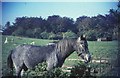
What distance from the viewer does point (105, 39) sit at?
5.16 meters

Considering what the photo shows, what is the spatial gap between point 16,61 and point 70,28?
3.45 feet

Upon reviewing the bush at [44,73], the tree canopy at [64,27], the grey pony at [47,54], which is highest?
the tree canopy at [64,27]

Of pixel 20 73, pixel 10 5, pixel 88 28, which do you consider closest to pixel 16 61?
pixel 20 73

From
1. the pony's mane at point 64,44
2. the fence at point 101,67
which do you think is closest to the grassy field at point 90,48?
the fence at point 101,67

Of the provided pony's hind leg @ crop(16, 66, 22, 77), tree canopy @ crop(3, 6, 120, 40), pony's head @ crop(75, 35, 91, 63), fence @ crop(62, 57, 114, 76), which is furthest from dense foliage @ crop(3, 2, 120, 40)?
pony's hind leg @ crop(16, 66, 22, 77)

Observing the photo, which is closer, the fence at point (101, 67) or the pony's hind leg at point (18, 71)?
the fence at point (101, 67)

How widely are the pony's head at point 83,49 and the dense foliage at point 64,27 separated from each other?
0.33ft

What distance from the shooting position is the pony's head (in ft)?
16.8

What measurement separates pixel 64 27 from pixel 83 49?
18.9 inches

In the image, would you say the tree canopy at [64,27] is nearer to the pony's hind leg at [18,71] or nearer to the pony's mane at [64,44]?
the pony's mane at [64,44]

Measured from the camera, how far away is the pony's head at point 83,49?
511 centimetres

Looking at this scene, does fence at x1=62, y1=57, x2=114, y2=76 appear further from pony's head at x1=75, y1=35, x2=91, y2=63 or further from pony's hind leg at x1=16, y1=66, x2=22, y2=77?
pony's hind leg at x1=16, y1=66, x2=22, y2=77

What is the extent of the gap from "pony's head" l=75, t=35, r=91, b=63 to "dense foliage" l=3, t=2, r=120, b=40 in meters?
0.10

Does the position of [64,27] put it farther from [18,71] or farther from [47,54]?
[18,71]
